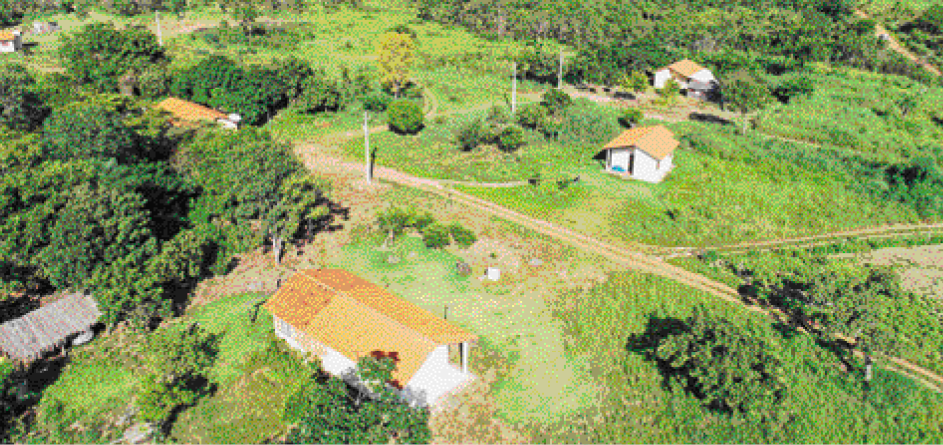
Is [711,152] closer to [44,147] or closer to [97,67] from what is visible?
[44,147]

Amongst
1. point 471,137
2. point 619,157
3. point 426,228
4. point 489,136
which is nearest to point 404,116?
point 471,137

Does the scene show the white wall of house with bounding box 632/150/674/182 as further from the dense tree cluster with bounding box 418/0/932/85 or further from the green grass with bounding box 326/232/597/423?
the dense tree cluster with bounding box 418/0/932/85

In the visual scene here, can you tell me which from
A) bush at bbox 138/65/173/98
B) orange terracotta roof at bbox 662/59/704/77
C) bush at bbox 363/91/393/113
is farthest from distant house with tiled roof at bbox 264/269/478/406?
orange terracotta roof at bbox 662/59/704/77

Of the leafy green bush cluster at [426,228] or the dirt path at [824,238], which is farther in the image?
the dirt path at [824,238]

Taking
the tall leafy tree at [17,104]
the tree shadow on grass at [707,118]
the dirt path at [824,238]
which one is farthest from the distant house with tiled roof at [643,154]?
the tall leafy tree at [17,104]

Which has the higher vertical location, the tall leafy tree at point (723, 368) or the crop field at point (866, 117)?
the crop field at point (866, 117)

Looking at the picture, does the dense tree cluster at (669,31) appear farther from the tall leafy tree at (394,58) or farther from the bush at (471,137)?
the bush at (471,137)

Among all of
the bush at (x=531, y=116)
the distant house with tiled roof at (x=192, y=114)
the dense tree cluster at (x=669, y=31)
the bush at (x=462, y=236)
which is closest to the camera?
the bush at (x=462, y=236)

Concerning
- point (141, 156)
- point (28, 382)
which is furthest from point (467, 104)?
point (28, 382)
